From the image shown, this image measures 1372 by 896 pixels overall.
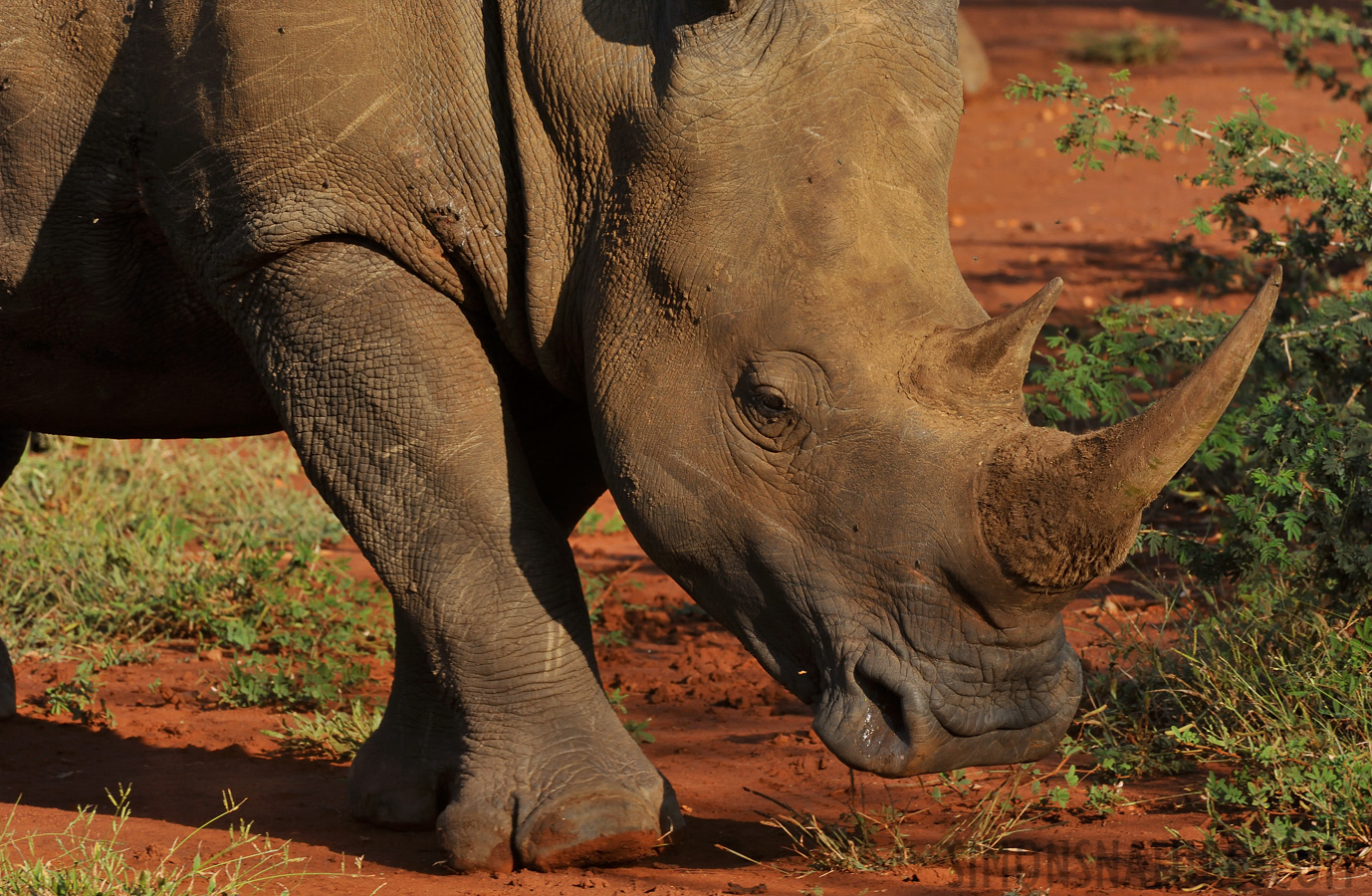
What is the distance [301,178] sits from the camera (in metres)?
3.93

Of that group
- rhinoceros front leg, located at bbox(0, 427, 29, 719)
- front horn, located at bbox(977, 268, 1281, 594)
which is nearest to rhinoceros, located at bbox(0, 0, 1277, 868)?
front horn, located at bbox(977, 268, 1281, 594)

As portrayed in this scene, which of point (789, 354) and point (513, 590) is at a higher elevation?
point (789, 354)

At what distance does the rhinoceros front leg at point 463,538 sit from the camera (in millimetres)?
3953

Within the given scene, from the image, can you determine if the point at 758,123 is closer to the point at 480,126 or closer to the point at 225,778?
the point at 480,126

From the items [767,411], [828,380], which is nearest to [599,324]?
[767,411]

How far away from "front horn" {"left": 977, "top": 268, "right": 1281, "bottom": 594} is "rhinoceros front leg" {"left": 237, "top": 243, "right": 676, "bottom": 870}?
1.15 meters

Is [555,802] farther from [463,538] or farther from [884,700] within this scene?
[884,700]

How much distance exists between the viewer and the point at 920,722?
3.55 metres

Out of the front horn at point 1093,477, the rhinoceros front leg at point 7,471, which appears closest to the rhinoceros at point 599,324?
the front horn at point 1093,477

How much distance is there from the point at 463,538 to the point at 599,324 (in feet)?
2.05

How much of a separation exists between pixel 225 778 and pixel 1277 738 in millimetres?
2980

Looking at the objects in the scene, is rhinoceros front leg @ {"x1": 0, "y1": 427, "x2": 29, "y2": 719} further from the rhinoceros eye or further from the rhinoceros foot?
the rhinoceros eye

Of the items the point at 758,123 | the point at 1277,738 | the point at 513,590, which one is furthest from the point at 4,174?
the point at 1277,738

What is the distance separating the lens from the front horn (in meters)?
3.31
